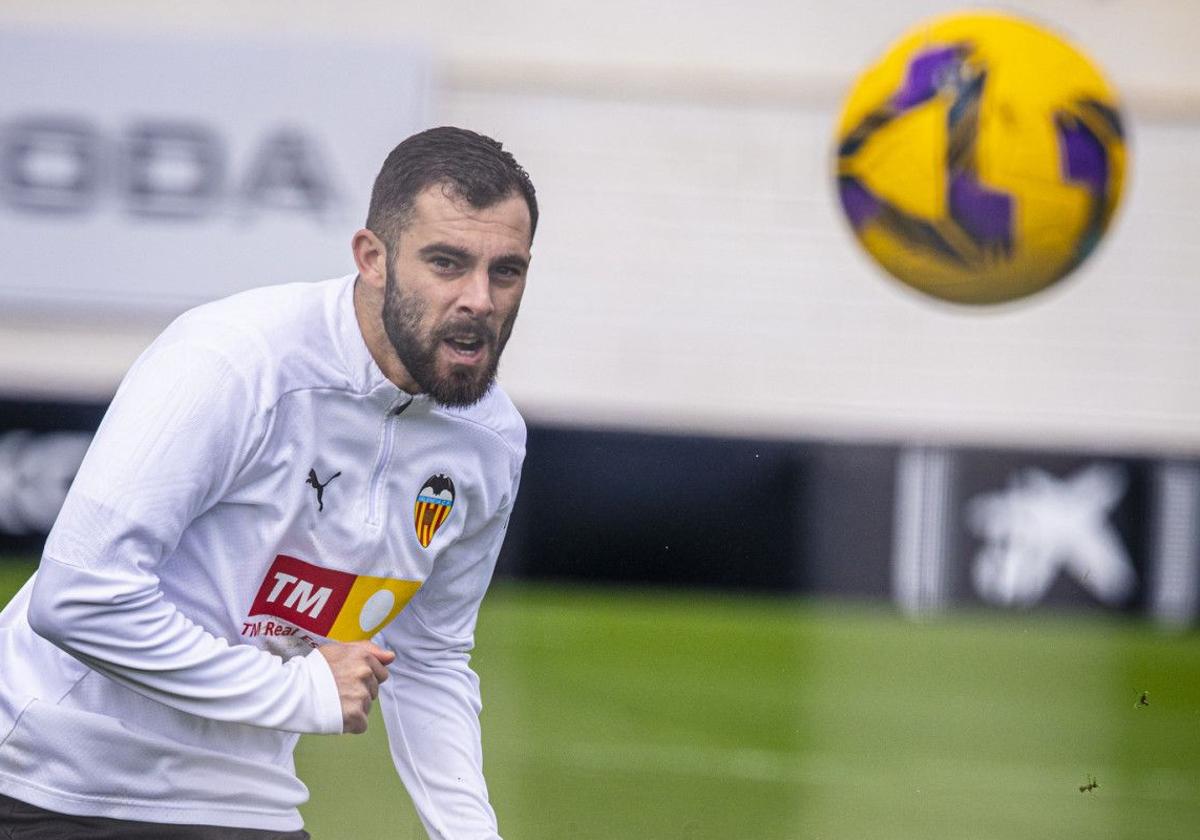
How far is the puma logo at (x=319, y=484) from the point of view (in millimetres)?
2701

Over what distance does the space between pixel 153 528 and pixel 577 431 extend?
839 cm

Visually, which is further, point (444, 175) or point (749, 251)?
point (749, 251)

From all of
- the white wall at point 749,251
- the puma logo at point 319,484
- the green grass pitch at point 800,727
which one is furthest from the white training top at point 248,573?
the white wall at point 749,251

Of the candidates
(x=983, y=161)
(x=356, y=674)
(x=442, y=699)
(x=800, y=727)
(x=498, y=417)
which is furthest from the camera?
(x=800, y=727)

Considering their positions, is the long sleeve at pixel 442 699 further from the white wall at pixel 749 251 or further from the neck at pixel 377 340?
the white wall at pixel 749 251

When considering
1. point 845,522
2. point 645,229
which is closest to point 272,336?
point 845,522

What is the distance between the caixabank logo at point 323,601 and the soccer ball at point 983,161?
1.80 metres

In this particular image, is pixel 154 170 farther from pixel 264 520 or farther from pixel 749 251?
pixel 264 520

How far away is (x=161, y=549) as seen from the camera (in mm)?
2473

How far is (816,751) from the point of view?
6484 millimetres

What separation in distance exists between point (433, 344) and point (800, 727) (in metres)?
4.67

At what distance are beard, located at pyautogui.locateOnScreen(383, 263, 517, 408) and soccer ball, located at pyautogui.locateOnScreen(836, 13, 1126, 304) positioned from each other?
1.76m

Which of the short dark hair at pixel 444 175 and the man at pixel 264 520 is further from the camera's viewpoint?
the short dark hair at pixel 444 175

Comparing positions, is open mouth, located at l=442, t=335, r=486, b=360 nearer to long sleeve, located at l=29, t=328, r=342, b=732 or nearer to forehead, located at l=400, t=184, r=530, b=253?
forehead, located at l=400, t=184, r=530, b=253
